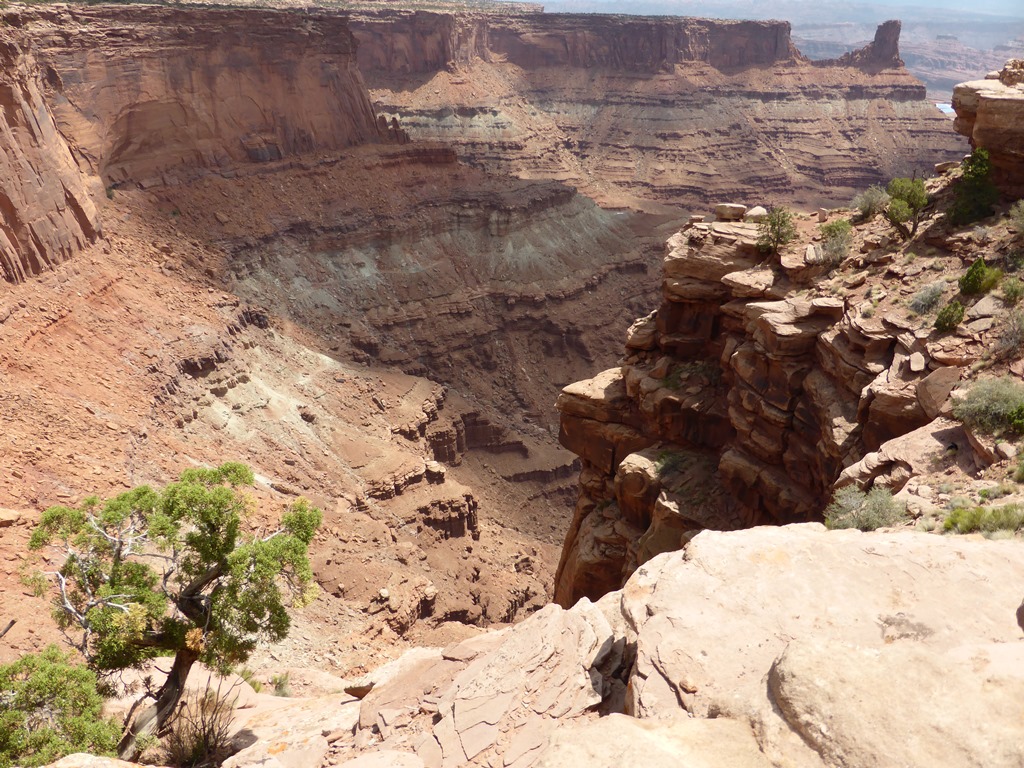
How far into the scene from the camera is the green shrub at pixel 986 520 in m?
13.7

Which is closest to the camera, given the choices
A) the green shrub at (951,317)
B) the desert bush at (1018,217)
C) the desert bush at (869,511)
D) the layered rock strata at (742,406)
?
the desert bush at (869,511)

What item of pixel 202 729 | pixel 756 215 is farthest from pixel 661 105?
pixel 202 729

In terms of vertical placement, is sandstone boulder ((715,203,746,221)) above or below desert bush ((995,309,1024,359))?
below

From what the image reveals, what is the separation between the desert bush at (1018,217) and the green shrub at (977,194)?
140cm

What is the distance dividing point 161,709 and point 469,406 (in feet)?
129

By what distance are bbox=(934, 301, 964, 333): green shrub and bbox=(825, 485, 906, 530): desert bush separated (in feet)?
18.3

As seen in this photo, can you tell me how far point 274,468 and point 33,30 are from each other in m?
28.5

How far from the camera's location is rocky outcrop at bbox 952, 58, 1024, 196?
22750 mm

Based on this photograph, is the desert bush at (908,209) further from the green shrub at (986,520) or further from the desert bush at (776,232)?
the green shrub at (986,520)

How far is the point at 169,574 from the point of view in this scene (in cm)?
1775

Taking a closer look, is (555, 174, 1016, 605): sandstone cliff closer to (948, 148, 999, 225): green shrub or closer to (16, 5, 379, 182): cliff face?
(948, 148, 999, 225): green shrub

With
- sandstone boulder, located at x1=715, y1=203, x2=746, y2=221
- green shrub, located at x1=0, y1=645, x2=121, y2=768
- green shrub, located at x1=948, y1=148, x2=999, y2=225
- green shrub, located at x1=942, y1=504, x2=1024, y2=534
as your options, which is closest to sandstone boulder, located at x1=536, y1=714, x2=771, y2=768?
green shrub, located at x1=942, y1=504, x2=1024, y2=534

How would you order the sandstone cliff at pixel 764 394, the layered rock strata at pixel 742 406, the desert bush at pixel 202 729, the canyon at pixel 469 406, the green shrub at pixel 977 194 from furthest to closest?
1. the green shrub at pixel 977 194
2. the layered rock strata at pixel 742 406
3. the sandstone cliff at pixel 764 394
4. the desert bush at pixel 202 729
5. the canyon at pixel 469 406

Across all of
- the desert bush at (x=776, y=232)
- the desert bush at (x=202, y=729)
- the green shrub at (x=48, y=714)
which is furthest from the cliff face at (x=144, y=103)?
the desert bush at (x=776, y=232)
